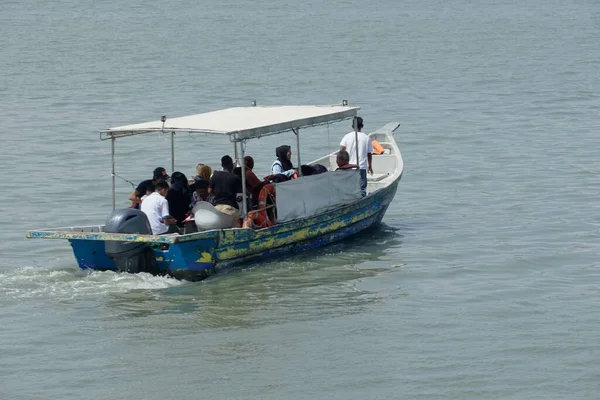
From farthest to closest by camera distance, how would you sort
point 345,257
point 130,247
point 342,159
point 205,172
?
point 342,159 < point 345,257 < point 205,172 < point 130,247

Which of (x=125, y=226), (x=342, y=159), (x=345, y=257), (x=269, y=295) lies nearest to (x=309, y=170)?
(x=342, y=159)

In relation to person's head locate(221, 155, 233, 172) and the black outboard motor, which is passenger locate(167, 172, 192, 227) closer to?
person's head locate(221, 155, 233, 172)

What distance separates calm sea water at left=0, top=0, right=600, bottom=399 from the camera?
11.8m

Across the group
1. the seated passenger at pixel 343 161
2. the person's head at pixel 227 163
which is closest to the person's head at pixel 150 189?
the person's head at pixel 227 163

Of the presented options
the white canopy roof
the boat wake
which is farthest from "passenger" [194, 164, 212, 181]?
the boat wake

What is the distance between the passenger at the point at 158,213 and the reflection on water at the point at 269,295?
77cm

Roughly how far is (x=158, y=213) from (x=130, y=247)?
2.31 feet

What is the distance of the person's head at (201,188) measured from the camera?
15250 mm

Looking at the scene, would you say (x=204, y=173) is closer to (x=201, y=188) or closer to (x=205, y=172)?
(x=205, y=172)

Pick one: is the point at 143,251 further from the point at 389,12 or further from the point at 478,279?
the point at 389,12

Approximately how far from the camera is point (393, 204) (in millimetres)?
20688

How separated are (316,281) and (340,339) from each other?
2420mm

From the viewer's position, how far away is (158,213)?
48.0 feet

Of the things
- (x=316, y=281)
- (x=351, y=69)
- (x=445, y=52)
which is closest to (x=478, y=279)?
(x=316, y=281)
